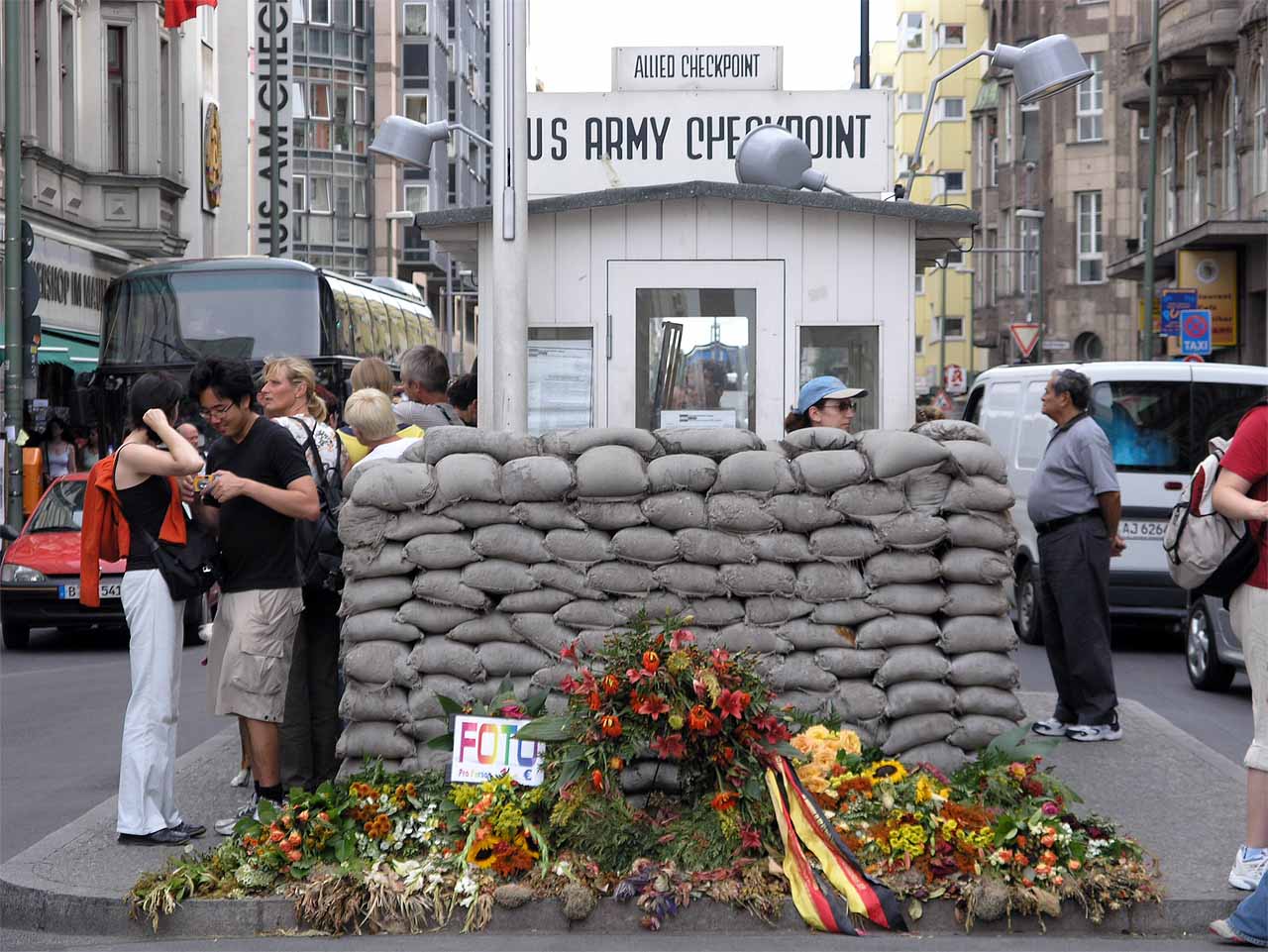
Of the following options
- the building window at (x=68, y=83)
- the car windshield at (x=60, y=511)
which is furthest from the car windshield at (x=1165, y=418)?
the building window at (x=68, y=83)

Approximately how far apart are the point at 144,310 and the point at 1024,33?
1999 inches

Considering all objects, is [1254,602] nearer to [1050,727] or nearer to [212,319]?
[1050,727]

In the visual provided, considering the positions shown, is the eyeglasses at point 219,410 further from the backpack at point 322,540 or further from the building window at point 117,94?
the building window at point 117,94

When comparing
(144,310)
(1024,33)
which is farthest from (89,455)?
(1024,33)

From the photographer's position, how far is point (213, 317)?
902 inches

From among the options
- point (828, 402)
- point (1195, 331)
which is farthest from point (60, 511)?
point (1195, 331)

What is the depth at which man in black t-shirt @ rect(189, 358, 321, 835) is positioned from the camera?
729cm

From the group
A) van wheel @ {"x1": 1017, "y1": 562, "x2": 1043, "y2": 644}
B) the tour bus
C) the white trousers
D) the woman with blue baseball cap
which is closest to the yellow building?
the tour bus

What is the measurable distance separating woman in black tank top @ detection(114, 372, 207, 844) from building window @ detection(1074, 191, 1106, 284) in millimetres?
56970

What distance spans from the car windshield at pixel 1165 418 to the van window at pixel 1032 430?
1.73 ft

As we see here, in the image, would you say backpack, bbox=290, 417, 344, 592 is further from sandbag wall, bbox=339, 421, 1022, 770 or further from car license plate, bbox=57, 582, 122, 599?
car license plate, bbox=57, 582, 122, 599

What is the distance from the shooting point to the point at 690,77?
38.0 feet

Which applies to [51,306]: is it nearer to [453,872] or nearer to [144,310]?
[144,310]

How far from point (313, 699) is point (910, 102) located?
111 metres
